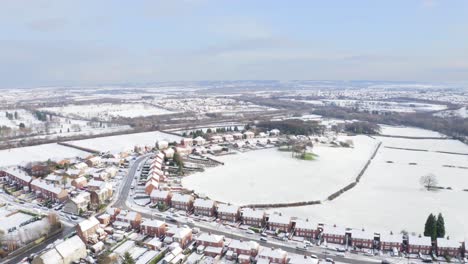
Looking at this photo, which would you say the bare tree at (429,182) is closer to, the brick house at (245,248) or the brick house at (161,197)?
the brick house at (245,248)

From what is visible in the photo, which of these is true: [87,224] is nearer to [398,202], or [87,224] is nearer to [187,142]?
[398,202]

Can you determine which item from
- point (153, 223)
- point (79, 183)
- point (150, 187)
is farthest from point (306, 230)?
point (79, 183)

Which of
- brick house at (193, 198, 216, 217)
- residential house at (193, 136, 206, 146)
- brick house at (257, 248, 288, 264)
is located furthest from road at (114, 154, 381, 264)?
residential house at (193, 136, 206, 146)

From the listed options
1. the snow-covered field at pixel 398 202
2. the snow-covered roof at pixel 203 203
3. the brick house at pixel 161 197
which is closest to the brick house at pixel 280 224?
the snow-covered field at pixel 398 202

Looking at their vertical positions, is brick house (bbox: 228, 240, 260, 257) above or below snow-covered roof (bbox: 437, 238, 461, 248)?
below

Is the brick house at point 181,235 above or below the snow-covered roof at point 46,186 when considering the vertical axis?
below

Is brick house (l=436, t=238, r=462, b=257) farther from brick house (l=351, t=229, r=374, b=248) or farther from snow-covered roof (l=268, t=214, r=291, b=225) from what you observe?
snow-covered roof (l=268, t=214, r=291, b=225)
